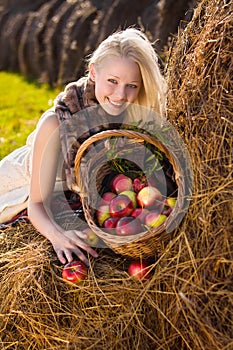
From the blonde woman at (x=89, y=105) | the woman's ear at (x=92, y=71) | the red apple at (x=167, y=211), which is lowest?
the red apple at (x=167, y=211)

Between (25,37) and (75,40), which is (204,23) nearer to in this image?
(75,40)

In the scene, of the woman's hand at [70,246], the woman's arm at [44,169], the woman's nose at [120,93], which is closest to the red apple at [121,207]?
the woman's hand at [70,246]

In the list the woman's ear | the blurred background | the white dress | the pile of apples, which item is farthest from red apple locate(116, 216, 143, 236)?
the blurred background

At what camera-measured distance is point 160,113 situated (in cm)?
340

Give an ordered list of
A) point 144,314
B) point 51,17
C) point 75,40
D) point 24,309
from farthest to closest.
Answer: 1. point 51,17
2. point 75,40
3. point 24,309
4. point 144,314

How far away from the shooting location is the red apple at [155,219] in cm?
288

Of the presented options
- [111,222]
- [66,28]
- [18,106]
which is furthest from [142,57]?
[66,28]

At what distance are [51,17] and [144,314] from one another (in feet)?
27.9

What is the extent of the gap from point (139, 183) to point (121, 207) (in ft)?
0.63

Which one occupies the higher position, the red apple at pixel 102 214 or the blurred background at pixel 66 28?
the red apple at pixel 102 214

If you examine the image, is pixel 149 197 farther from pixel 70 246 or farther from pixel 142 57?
pixel 142 57

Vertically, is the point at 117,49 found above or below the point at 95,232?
above

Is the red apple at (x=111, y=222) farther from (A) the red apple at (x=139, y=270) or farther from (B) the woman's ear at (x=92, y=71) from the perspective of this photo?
(B) the woman's ear at (x=92, y=71)

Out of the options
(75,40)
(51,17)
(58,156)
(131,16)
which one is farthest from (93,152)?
(51,17)
